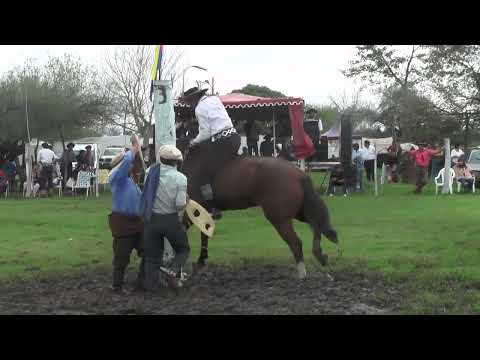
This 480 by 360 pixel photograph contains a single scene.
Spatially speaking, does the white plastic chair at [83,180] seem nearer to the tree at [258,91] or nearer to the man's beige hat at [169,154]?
the man's beige hat at [169,154]

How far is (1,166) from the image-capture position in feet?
84.7

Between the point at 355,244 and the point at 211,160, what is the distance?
3.24m

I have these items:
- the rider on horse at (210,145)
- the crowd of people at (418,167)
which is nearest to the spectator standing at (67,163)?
the crowd of people at (418,167)

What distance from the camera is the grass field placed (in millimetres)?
7633

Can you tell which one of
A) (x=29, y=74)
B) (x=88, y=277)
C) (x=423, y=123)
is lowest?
(x=88, y=277)

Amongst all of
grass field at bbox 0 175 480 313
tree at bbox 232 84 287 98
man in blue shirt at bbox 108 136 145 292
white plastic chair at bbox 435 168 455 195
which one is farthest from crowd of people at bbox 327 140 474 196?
tree at bbox 232 84 287 98

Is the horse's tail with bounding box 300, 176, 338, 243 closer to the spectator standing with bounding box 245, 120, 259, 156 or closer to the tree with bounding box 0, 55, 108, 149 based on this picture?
the spectator standing with bounding box 245, 120, 259, 156

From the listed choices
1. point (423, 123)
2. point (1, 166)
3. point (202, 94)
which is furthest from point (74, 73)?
point (202, 94)

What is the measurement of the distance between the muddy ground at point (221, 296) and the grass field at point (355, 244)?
0.44 meters

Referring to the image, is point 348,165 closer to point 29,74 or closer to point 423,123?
point 423,123

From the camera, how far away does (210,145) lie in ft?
28.1

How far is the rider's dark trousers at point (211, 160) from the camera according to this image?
8.47m

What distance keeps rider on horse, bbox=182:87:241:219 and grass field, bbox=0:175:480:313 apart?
1.40 metres

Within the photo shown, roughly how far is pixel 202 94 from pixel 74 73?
2607 cm
